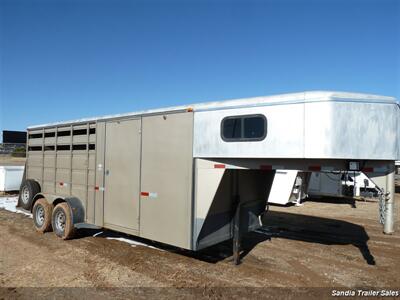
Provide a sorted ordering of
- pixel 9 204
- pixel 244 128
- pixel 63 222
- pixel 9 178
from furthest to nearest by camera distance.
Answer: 1. pixel 9 178
2. pixel 9 204
3. pixel 63 222
4. pixel 244 128

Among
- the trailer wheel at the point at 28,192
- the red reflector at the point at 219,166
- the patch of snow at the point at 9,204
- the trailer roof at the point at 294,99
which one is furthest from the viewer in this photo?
the patch of snow at the point at 9,204

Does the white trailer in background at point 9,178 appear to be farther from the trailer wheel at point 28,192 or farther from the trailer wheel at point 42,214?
the trailer wheel at point 42,214

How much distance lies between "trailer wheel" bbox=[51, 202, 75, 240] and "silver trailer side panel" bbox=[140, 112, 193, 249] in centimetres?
202

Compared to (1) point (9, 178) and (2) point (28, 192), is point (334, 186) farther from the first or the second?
(1) point (9, 178)

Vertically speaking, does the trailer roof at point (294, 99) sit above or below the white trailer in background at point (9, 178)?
above

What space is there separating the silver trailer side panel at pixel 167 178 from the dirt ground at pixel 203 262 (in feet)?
2.23

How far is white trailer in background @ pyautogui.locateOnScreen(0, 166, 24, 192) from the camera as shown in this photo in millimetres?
13414

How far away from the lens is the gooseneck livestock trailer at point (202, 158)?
162 inches

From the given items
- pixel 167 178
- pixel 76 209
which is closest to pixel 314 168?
pixel 167 178

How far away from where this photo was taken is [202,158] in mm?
4969

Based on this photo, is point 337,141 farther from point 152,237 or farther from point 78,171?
point 78,171

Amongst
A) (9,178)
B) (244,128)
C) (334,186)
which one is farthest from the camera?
(334,186)

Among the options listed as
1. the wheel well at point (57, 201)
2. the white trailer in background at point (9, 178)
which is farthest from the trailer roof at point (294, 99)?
the white trailer in background at point (9, 178)

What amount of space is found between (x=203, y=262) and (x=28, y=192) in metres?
5.11
